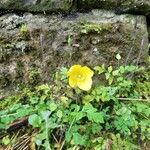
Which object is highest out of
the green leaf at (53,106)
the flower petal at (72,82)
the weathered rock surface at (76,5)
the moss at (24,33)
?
the weathered rock surface at (76,5)

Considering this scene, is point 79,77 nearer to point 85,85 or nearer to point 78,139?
point 85,85

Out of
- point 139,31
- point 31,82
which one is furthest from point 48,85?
point 139,31

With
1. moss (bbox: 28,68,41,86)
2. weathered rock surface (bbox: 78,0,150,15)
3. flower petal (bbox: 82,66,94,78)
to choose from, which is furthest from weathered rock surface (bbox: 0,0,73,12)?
flower petal (bbox: 82,66,94,78)

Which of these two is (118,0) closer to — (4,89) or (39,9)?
(39,9)

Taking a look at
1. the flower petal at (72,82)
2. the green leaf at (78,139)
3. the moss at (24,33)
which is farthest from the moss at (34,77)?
the green leaf at (78,139)

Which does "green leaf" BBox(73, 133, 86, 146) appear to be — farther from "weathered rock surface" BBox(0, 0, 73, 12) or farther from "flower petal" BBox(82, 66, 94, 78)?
"weathered rock surface" BBox(0, 0, 73, 12)

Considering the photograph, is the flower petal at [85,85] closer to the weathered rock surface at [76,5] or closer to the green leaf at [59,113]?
the green leaf at [59,113]
